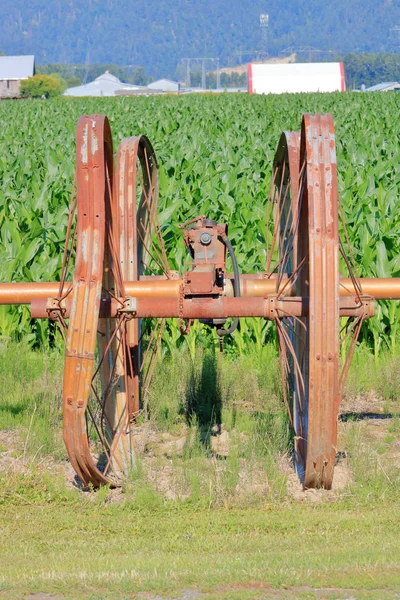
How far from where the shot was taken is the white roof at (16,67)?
367ft

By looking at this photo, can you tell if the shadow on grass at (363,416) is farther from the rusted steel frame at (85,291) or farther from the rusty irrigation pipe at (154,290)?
Answer: the rusted steel frame at (85,291)

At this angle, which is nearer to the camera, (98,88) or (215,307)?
(215,307)

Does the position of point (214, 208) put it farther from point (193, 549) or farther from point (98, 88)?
point (98, 88)

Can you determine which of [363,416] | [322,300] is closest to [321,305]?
[322,300]

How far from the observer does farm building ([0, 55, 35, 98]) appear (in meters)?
110

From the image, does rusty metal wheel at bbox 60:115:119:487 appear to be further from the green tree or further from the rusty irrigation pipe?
the green tree

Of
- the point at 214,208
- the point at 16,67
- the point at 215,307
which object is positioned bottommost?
the point at 215,307

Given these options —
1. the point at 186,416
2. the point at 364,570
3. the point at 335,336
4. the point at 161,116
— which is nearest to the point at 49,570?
the point at 364,570

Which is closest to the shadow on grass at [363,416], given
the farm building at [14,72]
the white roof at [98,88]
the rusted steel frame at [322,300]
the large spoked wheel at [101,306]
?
the large spoked wheel at [101,306]

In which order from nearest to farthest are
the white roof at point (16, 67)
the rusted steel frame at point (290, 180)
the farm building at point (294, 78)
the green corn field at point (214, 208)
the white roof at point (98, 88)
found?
the rusted steel frame at point (290, 180)
the green corn field at point (214, 208)
the farm building at point (294, 78)
the white roof at point (16, 67)
the white roof at point (98, 88)

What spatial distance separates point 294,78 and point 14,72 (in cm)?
6497

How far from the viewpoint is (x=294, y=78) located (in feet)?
186

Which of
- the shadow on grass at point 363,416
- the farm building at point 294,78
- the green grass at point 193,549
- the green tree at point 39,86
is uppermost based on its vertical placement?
the green tree at point 39,86

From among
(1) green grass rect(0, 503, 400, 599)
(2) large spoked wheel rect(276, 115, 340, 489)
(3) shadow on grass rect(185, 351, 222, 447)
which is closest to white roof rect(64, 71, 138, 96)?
(3) shadow on grass rect(185, 351, 222, 447)
